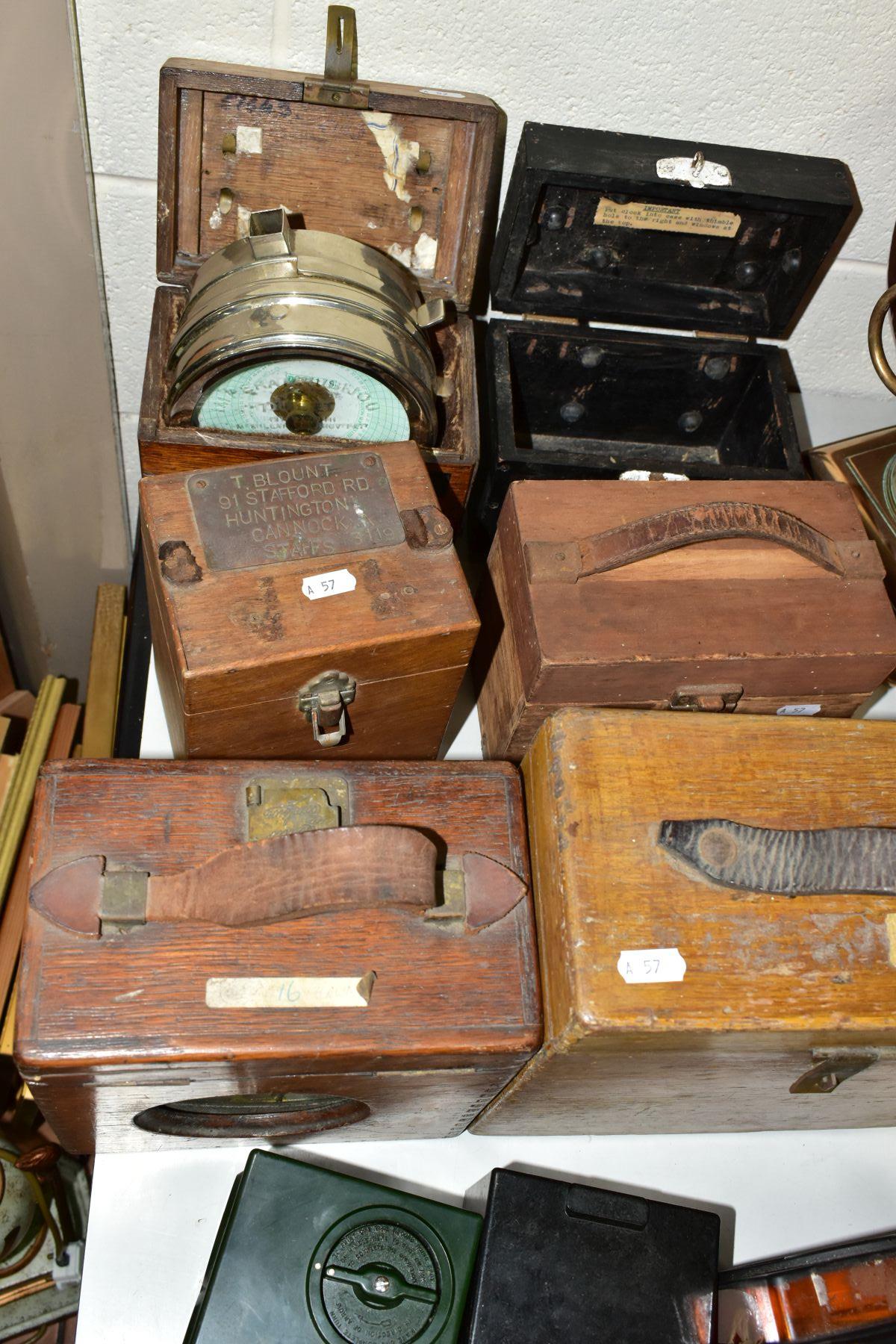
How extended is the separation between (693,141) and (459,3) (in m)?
0.35

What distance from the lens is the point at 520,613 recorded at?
46.6 inches

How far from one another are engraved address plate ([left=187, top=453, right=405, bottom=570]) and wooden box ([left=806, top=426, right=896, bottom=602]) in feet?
2.21

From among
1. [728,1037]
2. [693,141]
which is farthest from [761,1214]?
[693,141]

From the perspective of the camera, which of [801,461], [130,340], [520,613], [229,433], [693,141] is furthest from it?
[130,340]

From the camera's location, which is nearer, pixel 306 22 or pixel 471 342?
pixel 306 22

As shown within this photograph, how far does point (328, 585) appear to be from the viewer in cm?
105

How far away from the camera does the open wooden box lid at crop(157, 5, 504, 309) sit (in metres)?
1.25

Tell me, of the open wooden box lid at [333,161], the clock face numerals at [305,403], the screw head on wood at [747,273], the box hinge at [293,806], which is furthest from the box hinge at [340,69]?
the box hinge at [293,806]

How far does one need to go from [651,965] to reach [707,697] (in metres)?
0.34

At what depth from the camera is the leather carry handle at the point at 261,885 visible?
2.93 feet

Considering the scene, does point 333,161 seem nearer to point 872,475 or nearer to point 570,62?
point 570,62

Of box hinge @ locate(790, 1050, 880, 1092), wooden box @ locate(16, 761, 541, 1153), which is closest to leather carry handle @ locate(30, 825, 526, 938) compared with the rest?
wooden box @ locate(16, 761, 541, 1153)

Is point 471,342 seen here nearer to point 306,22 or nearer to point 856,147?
point 306,22

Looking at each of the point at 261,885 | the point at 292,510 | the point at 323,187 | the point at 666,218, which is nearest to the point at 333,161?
the point at 323,187
